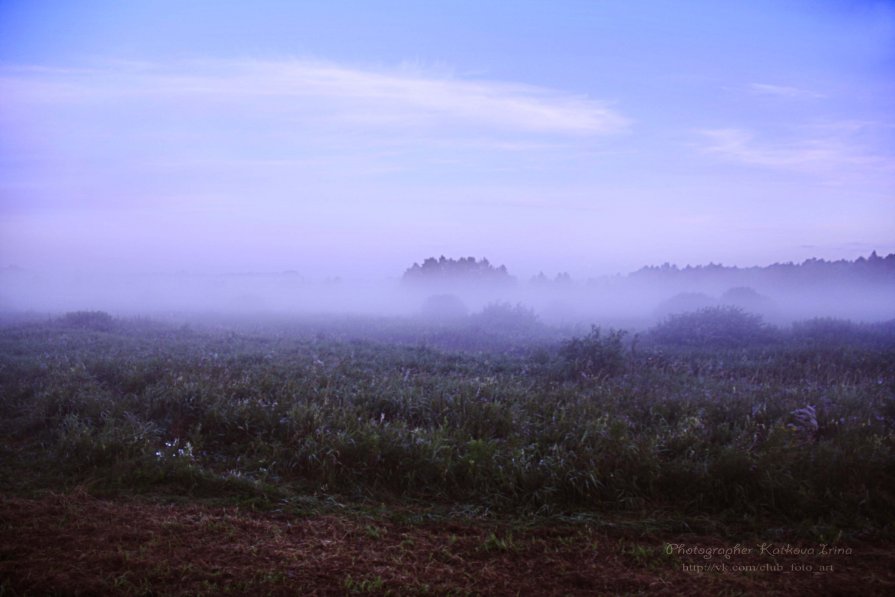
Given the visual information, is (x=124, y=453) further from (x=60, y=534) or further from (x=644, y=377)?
(x=644, y=377)

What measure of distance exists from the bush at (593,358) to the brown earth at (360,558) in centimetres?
644

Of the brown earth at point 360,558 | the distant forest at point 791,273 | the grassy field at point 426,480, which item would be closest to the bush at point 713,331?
the grassy field at point 426,480

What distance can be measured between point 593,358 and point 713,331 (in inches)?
410

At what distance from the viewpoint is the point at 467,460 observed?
569 cm

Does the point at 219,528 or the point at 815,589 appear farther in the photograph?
the point at 219,528

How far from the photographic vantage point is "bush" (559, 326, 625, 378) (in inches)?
438

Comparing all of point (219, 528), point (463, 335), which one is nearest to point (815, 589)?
point (219, 528)

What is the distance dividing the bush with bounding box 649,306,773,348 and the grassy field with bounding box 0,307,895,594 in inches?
324

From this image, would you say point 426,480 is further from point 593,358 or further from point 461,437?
point 593,358

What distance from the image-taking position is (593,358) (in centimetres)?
1172

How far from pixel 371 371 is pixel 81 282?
268 ft

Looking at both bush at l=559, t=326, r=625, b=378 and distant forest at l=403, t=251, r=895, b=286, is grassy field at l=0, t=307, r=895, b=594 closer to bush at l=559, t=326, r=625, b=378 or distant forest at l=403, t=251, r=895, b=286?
bush at l=559, t=326, r=625, b=378

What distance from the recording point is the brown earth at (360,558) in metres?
3.54

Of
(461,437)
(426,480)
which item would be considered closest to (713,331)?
(461,437)
